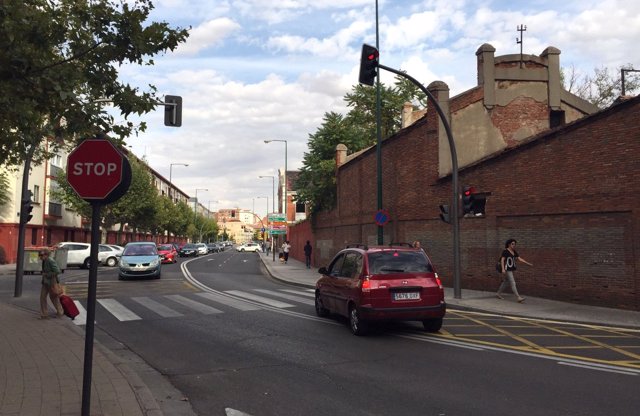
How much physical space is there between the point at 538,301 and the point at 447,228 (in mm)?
4905

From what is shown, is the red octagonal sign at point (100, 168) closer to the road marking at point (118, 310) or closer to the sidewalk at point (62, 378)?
the sidewalk at point (62, 378)

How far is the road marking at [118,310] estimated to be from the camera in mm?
11461

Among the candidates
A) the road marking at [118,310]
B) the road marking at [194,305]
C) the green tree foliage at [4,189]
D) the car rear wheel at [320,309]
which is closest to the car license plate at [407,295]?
the car rear wheel at [320,309]

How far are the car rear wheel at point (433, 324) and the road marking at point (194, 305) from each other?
5.18 metres

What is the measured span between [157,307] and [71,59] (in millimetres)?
7951

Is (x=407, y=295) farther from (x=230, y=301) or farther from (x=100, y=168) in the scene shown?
(x=230, y=301)

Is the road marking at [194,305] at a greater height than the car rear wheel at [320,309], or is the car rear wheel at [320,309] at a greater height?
the car rear wheel at [320,309]

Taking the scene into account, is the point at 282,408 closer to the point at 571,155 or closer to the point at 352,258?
the point at 352,258

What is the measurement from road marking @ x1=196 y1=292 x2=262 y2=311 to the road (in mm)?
588

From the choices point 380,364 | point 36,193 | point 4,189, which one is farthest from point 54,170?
point 380,364

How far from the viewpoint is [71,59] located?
21.8 feet

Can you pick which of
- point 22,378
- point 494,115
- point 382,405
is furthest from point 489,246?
point 22,378

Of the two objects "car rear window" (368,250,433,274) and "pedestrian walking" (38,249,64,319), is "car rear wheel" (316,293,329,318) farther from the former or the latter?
"pedestrian walking" (38,249,64,319)

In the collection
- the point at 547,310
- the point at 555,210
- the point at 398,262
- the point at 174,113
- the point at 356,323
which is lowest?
the point at 547,310
